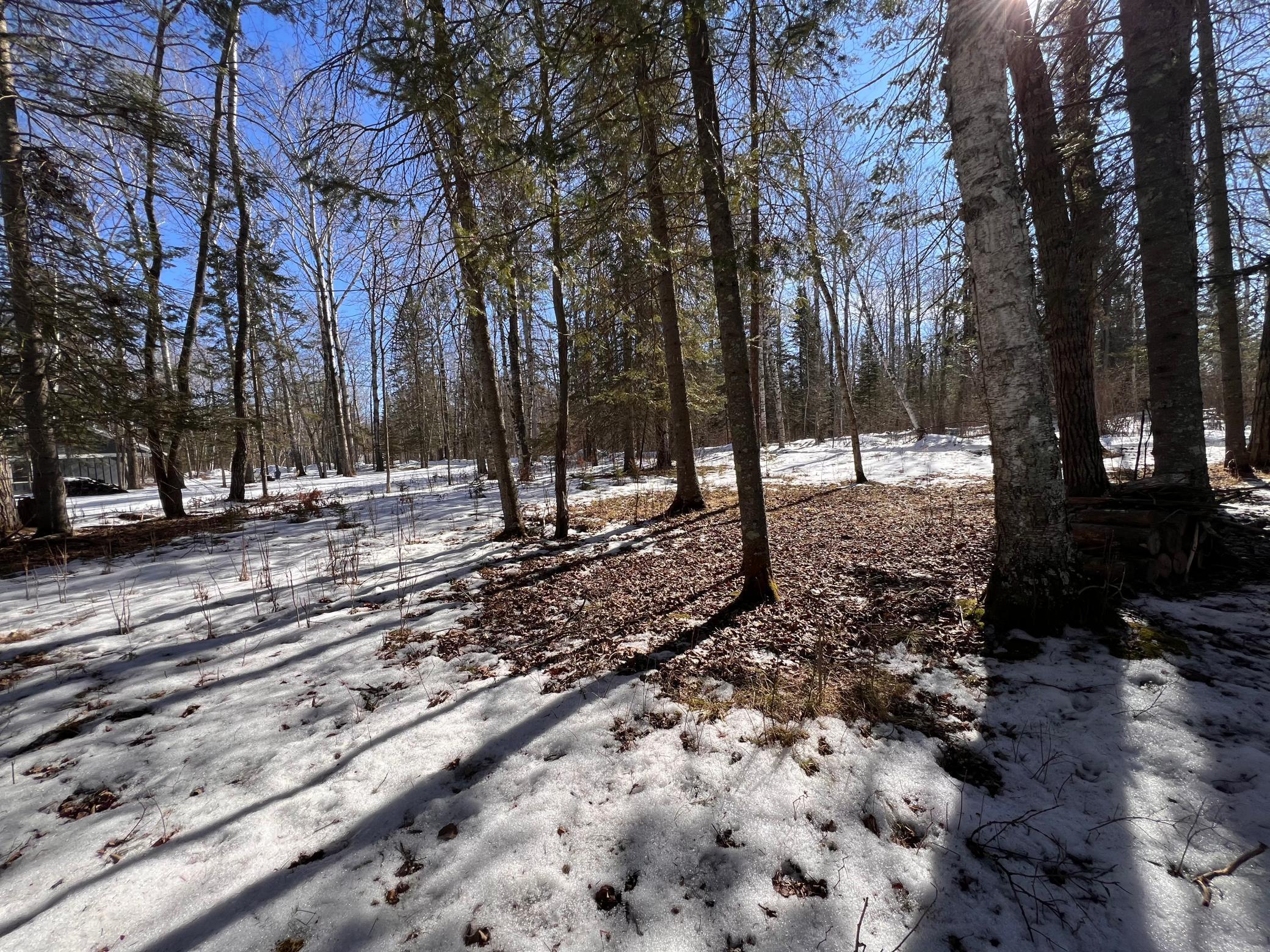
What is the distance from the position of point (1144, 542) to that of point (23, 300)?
10099 millimetres

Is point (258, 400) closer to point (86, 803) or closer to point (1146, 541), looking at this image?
point (86, 803)

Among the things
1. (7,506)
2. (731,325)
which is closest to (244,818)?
(731,325)

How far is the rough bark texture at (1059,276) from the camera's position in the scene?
4.68 m

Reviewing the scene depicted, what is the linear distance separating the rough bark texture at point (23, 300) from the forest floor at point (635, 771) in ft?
7.07

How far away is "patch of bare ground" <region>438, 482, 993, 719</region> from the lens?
9.91ft

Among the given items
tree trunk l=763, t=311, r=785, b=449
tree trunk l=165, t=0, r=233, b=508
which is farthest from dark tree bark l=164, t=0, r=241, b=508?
tree trunk l=763, t=311, r=785, b=449

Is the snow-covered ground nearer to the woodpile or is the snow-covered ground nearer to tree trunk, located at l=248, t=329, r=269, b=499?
tree trunk, located at l=248, t=329, r=269, b=499

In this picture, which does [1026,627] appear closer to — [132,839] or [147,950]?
[147,950]

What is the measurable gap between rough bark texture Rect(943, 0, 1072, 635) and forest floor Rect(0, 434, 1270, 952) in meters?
0.49

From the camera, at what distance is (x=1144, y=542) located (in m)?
3.50

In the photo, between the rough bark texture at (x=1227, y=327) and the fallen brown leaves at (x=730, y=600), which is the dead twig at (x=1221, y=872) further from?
the rough bark texture at (x=1227, y=327)

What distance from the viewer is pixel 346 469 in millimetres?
20094

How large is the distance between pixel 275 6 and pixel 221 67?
0.93 m

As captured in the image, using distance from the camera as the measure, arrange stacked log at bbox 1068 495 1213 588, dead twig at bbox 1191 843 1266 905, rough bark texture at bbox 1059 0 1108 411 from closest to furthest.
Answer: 1. dead twig at bbox 1191 843 1266 905
2. stacked log at bbox 1068 495 1213 588
3. rough bark texture at bbox 1059 0 1108 411
